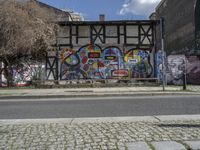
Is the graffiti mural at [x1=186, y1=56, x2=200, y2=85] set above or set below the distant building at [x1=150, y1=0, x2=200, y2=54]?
below

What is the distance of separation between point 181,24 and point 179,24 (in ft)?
3.22

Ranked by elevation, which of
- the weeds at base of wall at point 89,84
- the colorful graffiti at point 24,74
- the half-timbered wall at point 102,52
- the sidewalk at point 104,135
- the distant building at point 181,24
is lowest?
the sidewalk at point 104,135

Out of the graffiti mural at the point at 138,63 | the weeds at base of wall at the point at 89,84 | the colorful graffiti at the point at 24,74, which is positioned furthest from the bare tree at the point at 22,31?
the graffiti mural at the point at 138,63

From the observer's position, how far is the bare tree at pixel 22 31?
1978 centimetres

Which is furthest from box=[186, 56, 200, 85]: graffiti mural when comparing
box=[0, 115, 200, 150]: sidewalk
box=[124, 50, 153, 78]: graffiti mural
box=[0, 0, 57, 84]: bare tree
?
box=[0, 115, 200, 150]: sidewalk

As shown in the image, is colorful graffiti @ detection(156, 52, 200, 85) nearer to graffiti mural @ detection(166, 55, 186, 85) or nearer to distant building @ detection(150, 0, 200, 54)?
graffiti mural @ detection(166, 55, 186, 85)

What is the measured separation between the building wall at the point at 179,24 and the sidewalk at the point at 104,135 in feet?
80.1

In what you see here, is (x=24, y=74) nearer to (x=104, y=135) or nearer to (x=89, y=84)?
(x=89, y=84)

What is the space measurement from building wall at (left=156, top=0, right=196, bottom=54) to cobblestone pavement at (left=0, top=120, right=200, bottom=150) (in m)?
24.6

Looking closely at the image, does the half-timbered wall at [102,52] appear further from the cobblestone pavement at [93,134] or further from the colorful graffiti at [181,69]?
the cobblestone pavement at [93,134]

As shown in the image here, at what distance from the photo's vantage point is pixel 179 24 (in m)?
36.3

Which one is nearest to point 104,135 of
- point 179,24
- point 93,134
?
point 93,134

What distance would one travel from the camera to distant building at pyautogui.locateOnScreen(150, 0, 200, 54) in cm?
3042

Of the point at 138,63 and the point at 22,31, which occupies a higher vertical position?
the point at 22,31
